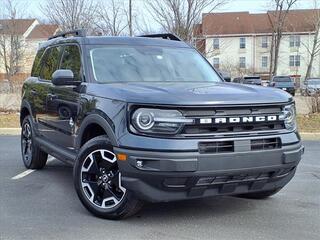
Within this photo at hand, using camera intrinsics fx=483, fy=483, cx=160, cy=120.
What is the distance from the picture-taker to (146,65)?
18.6 feet

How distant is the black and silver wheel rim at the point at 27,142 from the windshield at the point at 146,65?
2442mm

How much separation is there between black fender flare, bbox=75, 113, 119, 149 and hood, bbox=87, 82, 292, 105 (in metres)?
0.23

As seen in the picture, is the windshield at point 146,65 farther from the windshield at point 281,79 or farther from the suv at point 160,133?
the windshield at point 281,79

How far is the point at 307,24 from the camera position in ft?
201

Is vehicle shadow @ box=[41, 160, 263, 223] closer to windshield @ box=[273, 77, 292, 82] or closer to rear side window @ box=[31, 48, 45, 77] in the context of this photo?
rear side window @ box=[31, 48, 45, 77]

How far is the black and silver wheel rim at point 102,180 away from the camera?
4.71 meters

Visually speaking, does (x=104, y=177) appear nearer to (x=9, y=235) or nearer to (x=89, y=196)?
(x=89, y=196)

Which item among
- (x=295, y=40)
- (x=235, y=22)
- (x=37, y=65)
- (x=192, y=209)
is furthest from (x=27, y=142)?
(x=295, y=40)

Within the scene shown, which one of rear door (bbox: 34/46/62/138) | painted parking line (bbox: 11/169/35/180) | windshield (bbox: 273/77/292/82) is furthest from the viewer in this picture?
windshield (bbox: 273/77/292/82)

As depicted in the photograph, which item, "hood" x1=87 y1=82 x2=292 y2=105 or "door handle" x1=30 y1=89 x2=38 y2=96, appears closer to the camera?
"hood" x1=87 y1=82 x2=292 y2=105

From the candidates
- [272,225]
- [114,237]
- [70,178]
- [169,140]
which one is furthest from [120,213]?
[70,178]

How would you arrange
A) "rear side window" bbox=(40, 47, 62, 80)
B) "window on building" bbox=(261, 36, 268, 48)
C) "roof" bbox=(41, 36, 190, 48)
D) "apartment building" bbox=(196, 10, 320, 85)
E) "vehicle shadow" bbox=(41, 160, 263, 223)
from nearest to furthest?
"vehicle shadow" bbox=(41, 160, 263, 223)
"roof" bbox=(41, 36, 190, 48)
"rear side window" bbox=(40, 47, 62, 80)
"apartment building" bbox=(196, 10, 320, 85)
"window on building" bbox=(261, 36, 268, 48)

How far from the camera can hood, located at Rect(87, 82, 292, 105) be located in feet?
14.1

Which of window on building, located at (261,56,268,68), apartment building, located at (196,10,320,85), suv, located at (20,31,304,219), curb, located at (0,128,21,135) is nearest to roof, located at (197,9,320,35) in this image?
apartment building, located at (196,10,320,85)
